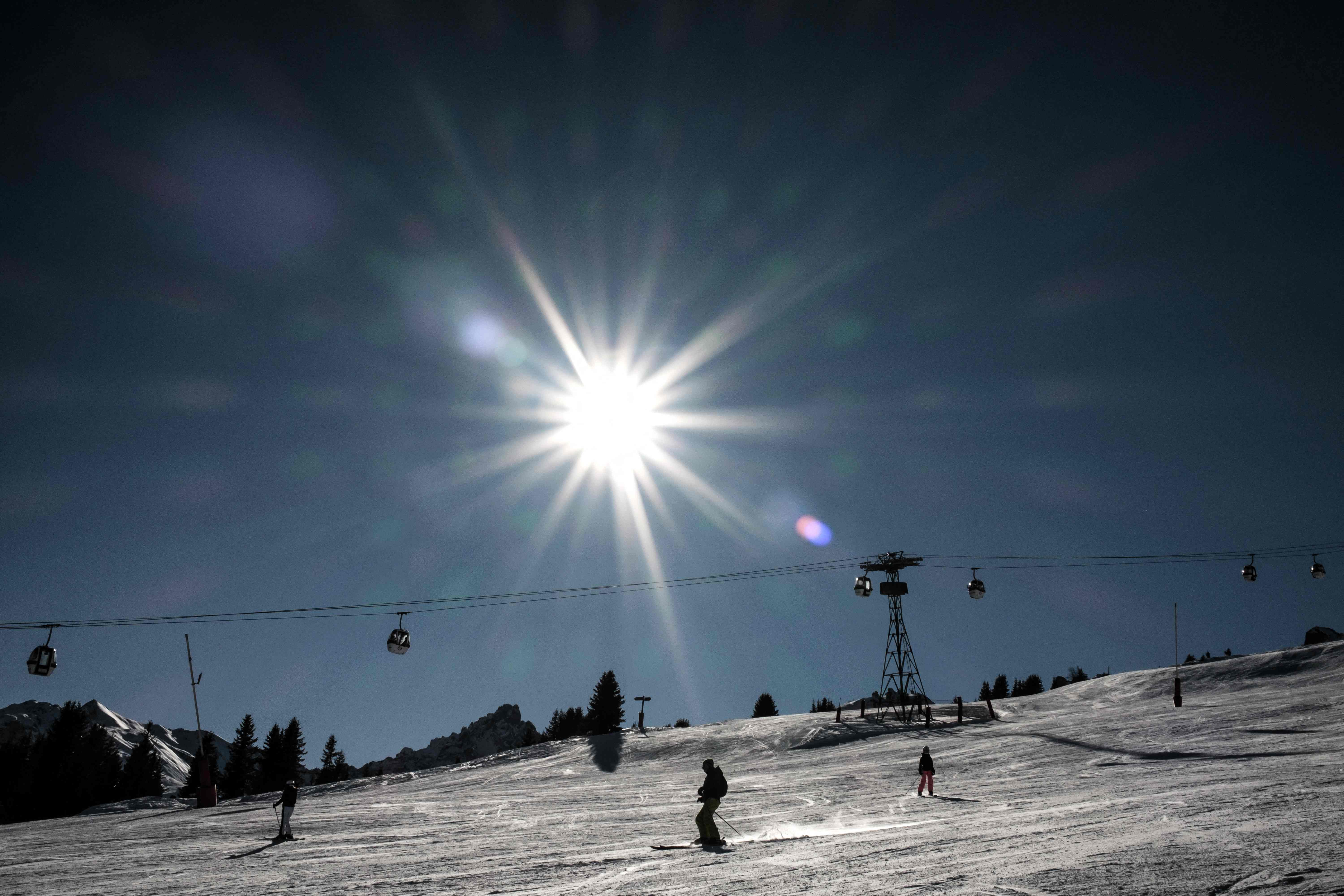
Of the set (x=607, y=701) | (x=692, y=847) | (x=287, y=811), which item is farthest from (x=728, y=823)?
(x=607, y=701)

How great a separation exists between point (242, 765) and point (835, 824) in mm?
115043

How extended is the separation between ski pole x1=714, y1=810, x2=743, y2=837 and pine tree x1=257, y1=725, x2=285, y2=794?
365 feet

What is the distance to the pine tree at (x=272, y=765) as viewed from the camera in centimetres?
11106

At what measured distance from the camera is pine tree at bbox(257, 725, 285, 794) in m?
111

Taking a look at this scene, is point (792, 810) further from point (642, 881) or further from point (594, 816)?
point (642, 881)

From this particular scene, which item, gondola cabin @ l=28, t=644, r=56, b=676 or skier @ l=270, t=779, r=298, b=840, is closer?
skier @ l=270, t=779, r=298, b=840

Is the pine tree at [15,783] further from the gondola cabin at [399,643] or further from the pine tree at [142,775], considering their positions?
the gondola cabin at [399,643]

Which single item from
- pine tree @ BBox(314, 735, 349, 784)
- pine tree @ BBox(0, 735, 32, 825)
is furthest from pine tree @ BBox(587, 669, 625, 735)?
pine tree @ BBox(0, 735, 32, 825)

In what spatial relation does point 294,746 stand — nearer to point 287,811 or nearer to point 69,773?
point 69,773

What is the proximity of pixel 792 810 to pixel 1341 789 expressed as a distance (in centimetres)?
1153

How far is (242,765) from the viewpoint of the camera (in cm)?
10844

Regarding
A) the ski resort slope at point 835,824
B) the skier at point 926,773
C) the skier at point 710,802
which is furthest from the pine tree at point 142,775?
the skier at point 710,802

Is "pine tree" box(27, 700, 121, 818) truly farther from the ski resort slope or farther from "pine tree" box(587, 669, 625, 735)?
the ski resort slope

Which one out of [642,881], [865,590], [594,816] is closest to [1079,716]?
[865,590]
